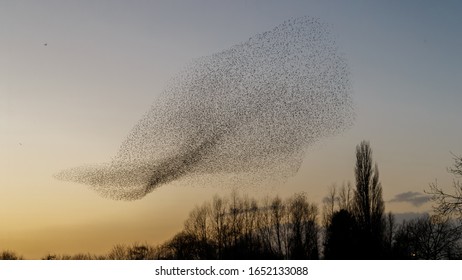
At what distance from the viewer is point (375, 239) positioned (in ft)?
176

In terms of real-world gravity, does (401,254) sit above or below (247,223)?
below

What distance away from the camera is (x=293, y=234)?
6969 centimetres

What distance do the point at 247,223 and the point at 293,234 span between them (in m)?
6.13
